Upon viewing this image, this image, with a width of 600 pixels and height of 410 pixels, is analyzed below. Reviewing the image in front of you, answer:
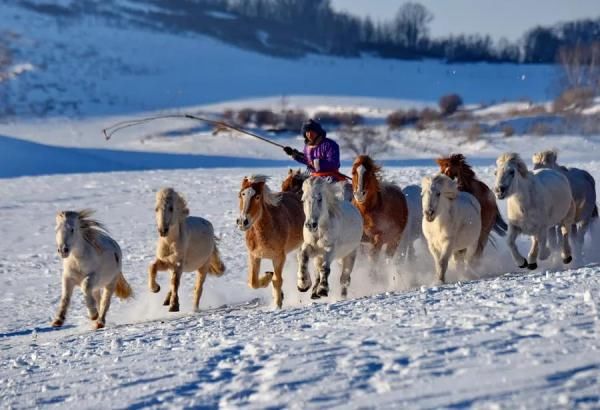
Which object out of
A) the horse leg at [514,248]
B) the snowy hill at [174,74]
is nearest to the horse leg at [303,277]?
the horse leg at [514,248]

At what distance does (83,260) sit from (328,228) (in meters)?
2.73

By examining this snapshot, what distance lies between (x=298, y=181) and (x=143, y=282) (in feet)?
12.4

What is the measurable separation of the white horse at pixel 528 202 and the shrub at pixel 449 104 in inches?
2101

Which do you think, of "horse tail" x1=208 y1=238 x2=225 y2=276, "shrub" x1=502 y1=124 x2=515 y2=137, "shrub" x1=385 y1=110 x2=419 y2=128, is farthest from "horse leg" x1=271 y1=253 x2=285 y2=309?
"shrub" x1=385 y1=110 x2=419 y2=128

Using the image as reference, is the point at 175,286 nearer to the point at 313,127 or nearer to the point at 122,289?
the point at 122,289

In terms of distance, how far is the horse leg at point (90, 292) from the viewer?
10.2m

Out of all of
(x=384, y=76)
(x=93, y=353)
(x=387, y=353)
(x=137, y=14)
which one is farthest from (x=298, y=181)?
(x=137, y=14)

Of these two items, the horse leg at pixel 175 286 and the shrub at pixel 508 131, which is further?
the shrub at pixel 508 131

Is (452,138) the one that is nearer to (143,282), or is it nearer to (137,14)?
(143,282)

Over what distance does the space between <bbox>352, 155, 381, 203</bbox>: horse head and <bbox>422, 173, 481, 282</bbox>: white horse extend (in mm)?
931

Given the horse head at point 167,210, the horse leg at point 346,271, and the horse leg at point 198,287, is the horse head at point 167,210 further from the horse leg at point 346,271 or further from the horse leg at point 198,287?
the horse leg at point 346,271

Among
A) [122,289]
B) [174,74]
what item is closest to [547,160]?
[122,289]

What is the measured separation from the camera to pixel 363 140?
48.8m

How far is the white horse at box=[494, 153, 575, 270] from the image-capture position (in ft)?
36.3
